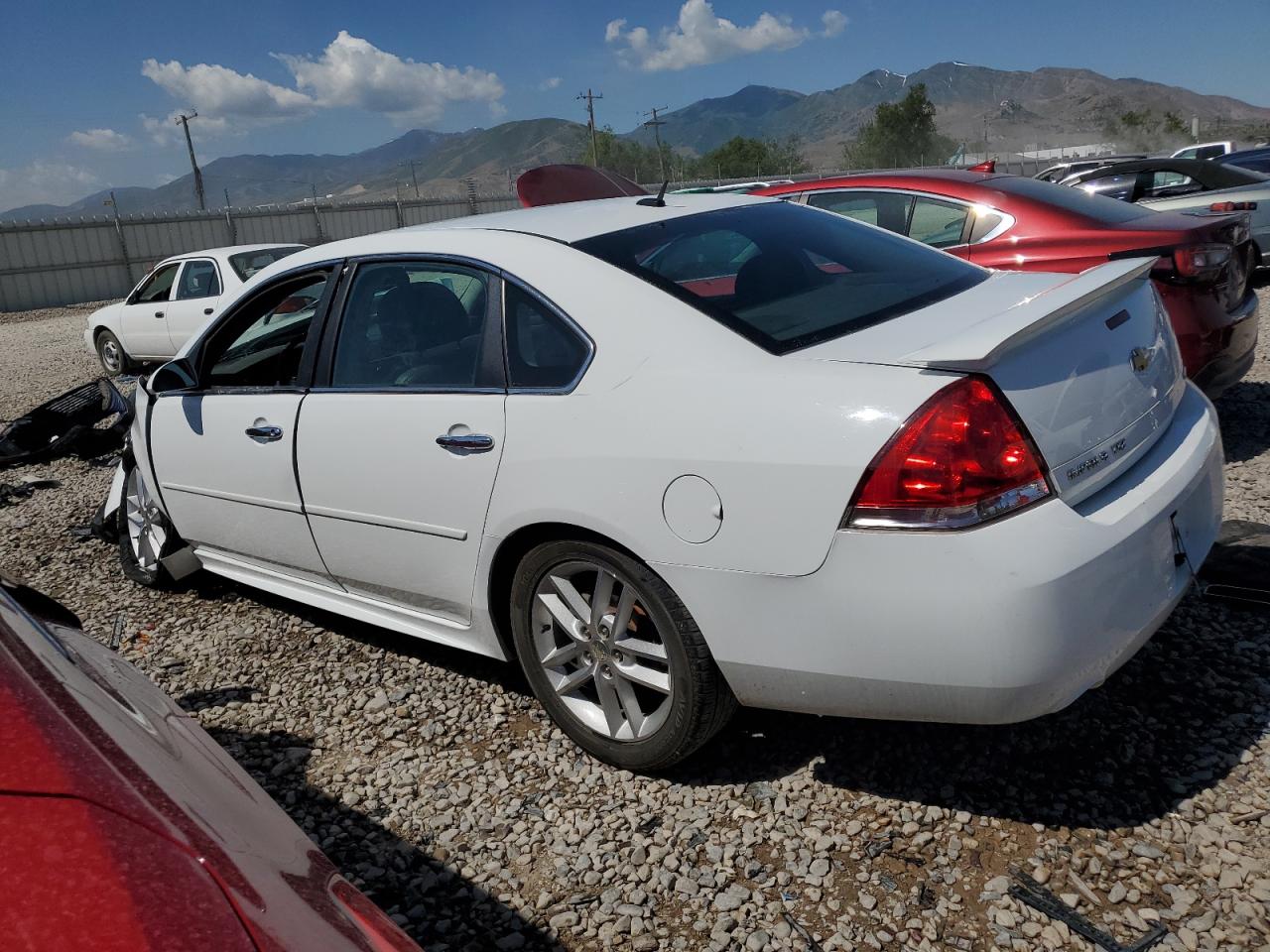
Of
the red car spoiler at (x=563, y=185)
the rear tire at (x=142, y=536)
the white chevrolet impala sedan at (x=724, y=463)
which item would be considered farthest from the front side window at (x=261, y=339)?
the red car spoiler at (x=563, y=185)

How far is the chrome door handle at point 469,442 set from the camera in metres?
2.78

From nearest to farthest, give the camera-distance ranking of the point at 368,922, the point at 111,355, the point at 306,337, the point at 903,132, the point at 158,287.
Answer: the point at 368,922
the point at 306,337
the point at 158,287
the point at 111,355
the point at 903,132

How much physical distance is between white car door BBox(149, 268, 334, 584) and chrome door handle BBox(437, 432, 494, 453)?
81 cm

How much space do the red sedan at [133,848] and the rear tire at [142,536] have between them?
2971 millimetres

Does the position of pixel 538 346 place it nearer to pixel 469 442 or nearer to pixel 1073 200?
pixel 469 442

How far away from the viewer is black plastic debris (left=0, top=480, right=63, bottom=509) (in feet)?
22.1

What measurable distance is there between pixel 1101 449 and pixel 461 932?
192cm

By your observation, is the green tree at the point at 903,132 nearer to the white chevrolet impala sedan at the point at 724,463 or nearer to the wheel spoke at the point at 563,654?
the white chevrolet impala sedan at the point at 724,463

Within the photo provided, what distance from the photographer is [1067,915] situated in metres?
2.15

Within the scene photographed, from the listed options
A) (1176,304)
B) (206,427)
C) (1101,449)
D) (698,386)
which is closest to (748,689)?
(698,386)

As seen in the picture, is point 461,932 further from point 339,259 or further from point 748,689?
point 339,259

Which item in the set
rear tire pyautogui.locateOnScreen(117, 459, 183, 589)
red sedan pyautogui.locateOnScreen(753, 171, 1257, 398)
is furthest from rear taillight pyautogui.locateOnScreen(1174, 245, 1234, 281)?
rear tire pyautogui.locateOnScreen(117, 459, 183, 589)

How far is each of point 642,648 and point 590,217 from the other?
56.9 inches

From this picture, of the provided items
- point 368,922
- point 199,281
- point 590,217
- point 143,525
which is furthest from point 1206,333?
point 199,281
